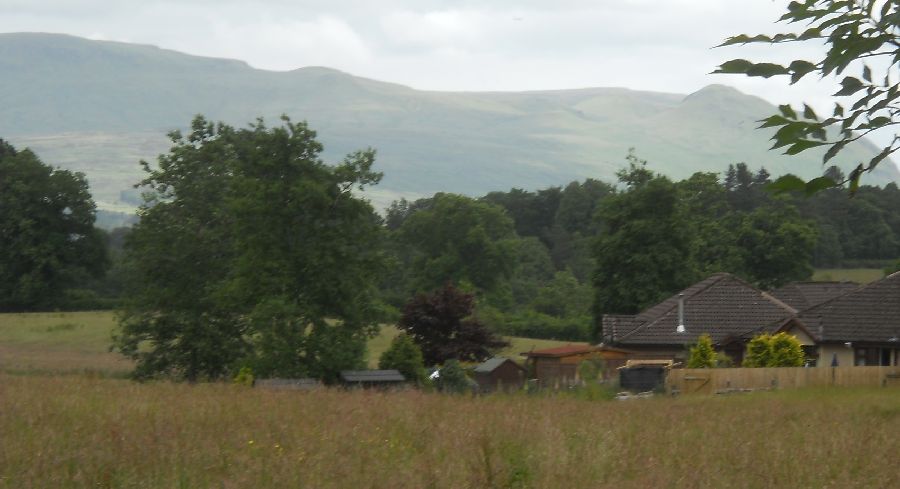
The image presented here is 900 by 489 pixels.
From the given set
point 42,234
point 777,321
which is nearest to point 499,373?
point 777,321

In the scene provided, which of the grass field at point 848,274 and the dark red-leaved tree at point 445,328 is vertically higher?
the grass field at point 848,274

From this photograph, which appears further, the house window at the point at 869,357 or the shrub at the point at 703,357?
the house window at the point at 869,357

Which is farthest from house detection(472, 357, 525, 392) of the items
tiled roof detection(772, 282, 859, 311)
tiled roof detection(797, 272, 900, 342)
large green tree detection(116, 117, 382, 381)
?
tiled roof detection(772, 282, 859, 311)

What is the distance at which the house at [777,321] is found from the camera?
49.8 m

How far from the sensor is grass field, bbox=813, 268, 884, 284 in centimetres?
9981

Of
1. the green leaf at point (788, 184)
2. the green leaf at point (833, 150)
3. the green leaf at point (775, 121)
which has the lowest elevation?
the green leaf at point (788, 184)

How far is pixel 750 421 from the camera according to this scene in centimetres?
1252

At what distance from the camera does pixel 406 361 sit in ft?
148

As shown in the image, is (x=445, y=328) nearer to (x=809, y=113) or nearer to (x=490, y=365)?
(x=490, y=365)

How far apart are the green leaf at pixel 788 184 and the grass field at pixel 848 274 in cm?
9865

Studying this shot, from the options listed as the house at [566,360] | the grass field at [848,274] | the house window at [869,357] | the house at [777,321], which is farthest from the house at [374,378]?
the grass field at [848,274]

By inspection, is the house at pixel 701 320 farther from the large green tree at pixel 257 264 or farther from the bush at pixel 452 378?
the large green tree at pixel 257 264

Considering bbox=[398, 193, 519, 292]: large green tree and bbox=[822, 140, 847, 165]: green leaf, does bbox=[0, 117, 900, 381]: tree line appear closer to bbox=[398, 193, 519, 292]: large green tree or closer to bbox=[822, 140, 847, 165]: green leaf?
bbox=[398, 193, 519, 292]: large green tree

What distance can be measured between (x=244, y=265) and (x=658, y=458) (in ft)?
135
